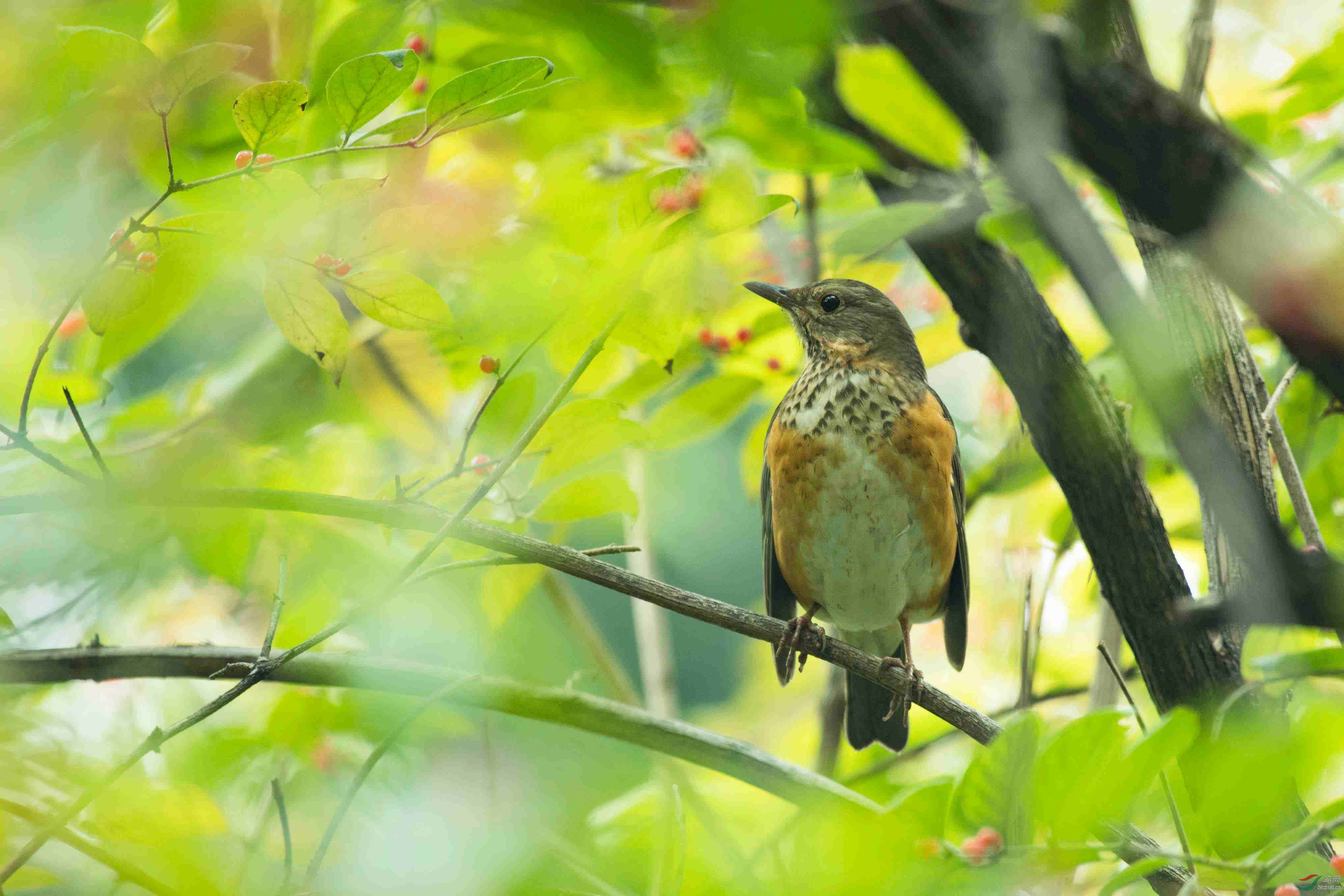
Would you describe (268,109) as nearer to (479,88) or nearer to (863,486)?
(479,88)

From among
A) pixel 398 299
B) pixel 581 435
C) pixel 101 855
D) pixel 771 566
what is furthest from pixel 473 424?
pixel 771 566

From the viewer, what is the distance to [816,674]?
4695 millimetres

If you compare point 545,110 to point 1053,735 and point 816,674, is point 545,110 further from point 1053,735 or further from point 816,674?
point 816,674

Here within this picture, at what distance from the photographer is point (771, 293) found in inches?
128

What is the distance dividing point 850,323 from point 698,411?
1.14 m

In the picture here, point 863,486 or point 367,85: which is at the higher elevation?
point 367,85

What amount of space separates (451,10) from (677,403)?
1.34 meters

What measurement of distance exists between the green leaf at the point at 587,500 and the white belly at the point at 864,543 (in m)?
1.24

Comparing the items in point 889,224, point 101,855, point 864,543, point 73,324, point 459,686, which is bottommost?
point 864,543

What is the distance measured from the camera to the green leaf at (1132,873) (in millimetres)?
1203

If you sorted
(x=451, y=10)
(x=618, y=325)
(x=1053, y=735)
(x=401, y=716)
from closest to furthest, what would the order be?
(x=1053, y=735)
(x=451, y=10)
(x=618, y=325)
(x=401, y=716)

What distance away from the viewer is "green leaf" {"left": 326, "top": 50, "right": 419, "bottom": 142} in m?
1.40

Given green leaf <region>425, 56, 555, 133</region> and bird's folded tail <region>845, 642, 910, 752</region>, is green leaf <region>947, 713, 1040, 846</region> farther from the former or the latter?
bird's folded tail <region>845, 642, 910, 752</region>

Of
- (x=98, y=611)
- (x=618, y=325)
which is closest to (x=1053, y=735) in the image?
(x=618, y=325)
